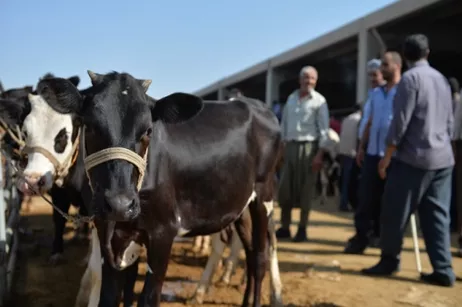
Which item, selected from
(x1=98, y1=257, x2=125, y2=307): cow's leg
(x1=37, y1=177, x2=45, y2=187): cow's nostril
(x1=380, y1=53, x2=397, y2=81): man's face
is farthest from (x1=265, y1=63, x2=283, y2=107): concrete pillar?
(x1=98, y1=257, x2=125, y2=307): cow's leg

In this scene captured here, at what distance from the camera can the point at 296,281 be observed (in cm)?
433

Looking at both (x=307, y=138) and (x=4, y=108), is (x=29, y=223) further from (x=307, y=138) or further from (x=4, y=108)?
(x=307, y=138)

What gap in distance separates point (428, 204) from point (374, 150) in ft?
3.72

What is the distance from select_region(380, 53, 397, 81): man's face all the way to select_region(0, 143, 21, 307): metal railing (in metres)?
3.78

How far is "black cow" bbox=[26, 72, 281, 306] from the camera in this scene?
2.10m

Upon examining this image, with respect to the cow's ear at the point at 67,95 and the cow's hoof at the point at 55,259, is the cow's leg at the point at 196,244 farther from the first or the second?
the cow's ear at the point at 67,95

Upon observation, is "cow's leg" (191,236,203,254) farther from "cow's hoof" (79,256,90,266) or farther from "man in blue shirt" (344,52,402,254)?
"man in blue shirt" (344,52,402,254)

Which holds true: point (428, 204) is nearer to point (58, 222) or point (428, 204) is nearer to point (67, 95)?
point (67, 95)

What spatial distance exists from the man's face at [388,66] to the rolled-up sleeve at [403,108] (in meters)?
0.78

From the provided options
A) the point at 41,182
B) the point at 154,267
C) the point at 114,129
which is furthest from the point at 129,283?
the point at 114,129

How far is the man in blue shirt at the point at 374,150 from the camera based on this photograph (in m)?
4.95

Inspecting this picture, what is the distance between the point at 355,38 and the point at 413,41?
6973 mm

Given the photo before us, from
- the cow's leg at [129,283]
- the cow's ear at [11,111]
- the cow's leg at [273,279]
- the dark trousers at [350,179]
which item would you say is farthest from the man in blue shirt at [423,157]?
the dark trousers at [350,179]

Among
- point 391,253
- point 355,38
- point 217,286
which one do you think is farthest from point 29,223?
point 355,38
